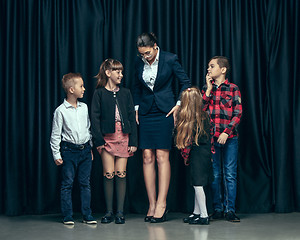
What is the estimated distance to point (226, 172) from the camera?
3.96 meters

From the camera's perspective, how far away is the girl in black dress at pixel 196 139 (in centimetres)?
370

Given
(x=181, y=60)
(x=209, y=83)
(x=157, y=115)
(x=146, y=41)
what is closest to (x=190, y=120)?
(x=157, y=115)

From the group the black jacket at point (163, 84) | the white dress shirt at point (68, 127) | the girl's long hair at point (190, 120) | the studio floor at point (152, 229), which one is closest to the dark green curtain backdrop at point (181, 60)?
the studio floor at point (152, 229)

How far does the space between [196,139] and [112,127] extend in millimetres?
716

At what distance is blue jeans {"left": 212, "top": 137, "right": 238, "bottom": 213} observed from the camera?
3.92 meters

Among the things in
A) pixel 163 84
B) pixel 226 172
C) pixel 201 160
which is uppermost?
pixel 163 84

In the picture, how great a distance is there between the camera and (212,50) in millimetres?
4316

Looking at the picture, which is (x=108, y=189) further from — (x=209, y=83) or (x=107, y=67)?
(x=209, y=83)

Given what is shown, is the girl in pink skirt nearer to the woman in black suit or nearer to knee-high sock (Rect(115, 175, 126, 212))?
knee-high sock (Rect(115, 175, 126, 212))

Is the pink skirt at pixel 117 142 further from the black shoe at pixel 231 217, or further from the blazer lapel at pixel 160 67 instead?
the black shoe at pixel 231 217

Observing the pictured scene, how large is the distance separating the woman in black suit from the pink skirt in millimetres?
170

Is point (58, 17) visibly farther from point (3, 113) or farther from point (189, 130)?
point (189, 130)

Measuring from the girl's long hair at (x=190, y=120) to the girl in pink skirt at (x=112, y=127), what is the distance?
42cm

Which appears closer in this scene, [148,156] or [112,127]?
[112,127]
